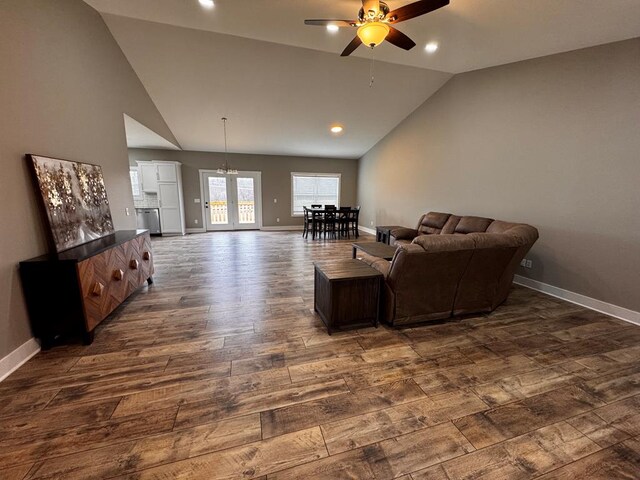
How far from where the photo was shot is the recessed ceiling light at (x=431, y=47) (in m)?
3.59

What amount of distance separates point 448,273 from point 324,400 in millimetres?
1649

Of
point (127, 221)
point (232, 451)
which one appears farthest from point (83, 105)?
point (232, 451)

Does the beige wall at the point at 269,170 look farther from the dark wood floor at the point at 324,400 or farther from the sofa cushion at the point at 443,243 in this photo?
the sofa cushion at the point at 443,243

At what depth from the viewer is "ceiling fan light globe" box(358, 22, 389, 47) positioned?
7.50ft

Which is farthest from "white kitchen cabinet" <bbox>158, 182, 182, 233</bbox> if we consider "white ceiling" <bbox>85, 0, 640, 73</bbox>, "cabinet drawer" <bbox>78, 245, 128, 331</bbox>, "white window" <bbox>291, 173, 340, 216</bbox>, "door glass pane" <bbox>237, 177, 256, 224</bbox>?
"cabinet drawer" <bbox>78, 245, 128, 331</bbox>

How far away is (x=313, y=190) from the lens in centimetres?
934

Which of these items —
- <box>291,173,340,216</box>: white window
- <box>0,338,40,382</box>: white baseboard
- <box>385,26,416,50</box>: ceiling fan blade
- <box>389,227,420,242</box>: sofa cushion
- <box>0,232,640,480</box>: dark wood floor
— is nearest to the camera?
<box>0,232,640,480</box>: dark wood floor

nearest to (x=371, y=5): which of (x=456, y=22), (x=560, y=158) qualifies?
(x=456, y=22)

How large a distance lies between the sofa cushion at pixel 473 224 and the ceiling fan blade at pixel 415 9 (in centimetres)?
296

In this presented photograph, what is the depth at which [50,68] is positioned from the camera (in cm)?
252

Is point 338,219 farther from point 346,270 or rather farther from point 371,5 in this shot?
point 371,5

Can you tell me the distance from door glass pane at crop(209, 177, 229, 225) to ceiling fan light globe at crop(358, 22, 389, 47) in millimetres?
6986

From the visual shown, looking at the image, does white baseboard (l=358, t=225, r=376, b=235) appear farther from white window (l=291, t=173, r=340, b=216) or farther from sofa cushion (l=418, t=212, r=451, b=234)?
sofa cushion (l=418, t=212, r=451, b=234)

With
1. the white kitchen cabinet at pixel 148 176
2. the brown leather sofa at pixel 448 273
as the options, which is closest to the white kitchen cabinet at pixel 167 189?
the white kitchen cabinet at pixel 148 176
